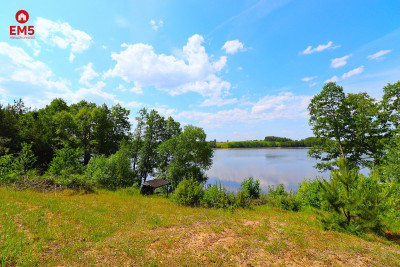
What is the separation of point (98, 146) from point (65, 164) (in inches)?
453

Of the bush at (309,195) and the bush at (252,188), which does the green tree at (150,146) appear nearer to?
the bush at (252,188)

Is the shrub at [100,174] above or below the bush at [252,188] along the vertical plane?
above

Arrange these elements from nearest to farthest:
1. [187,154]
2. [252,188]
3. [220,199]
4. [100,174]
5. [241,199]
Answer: [220,199] → [241,199] → [252,188] → [100,174] → [187,154]

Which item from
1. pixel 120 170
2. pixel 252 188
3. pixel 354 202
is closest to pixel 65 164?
pixel 120 170

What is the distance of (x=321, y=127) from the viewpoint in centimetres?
2025

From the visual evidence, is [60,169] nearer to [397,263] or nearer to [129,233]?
[129,233]

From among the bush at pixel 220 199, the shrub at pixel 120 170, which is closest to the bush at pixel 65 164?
the shrub at pixel 120 170

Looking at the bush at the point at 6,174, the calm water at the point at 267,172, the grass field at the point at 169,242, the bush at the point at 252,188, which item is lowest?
the calm water at the point at 267,172

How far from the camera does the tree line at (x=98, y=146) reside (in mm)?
17625

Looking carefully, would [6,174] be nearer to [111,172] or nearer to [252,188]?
[111,172]

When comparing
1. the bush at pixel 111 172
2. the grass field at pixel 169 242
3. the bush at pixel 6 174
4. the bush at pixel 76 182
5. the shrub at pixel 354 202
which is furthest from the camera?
the bush at pixel 111 172

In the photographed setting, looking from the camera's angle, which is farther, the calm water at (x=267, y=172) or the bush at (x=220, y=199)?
the calm water at (x=267, y=172)

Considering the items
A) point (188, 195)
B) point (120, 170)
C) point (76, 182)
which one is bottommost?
point (188, 195)

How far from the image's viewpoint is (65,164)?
16797 mm
